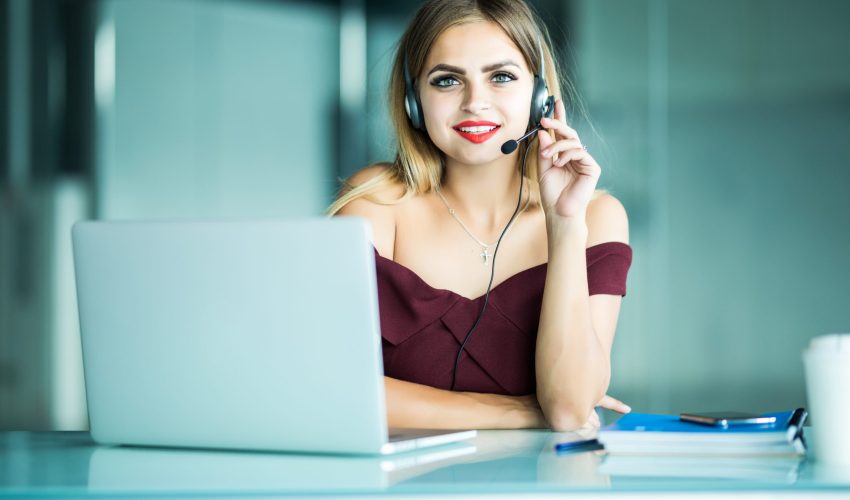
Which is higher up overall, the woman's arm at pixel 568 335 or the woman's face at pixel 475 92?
the woman's face at pixel 475 92

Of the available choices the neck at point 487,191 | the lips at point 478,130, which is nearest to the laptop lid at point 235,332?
the lips at point 478,130

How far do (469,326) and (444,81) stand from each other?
19.6 inches

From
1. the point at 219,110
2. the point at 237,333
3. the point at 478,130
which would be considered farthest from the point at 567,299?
the point at 219,110

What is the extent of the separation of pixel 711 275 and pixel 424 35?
8.60ft

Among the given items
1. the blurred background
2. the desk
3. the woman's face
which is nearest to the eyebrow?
the woman's face

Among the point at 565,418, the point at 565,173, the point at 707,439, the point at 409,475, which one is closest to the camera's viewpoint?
the point at 409,475

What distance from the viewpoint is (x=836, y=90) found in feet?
13.5

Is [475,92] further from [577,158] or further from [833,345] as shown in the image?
[833,345]

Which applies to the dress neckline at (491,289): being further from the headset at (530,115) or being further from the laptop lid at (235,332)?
the laptop lid at (235,332)

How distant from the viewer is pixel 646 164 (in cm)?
424

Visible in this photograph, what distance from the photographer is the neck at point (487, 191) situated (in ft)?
6.83

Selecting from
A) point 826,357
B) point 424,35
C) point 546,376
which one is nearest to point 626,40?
point 424,35

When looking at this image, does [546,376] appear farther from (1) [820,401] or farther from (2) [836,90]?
(2) [836,90]

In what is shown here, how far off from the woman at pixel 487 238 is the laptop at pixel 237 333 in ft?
1.71
